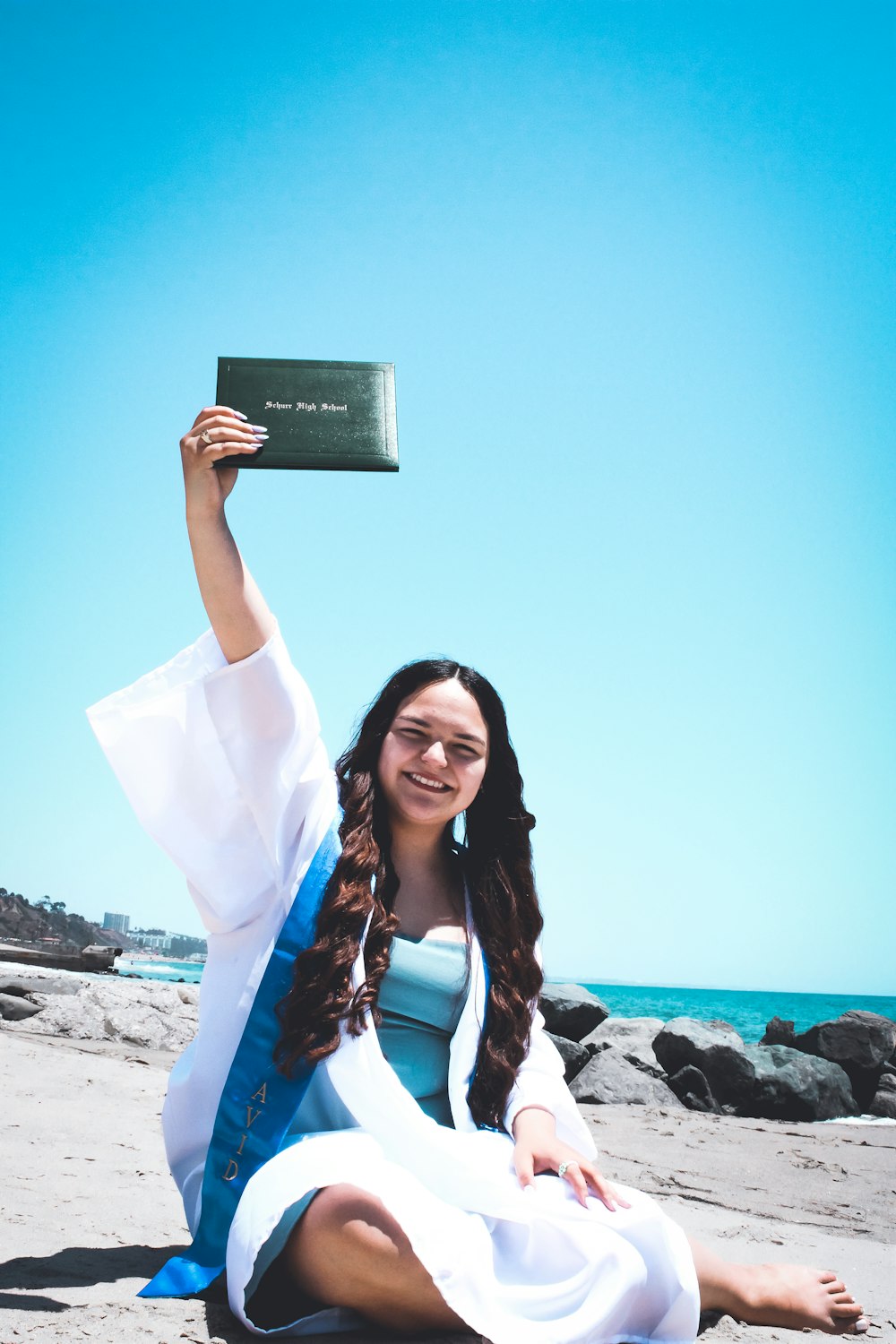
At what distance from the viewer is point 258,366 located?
2527 millimetres

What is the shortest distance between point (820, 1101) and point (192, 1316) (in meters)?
7.72

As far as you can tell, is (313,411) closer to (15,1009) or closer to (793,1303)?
(793,1303)

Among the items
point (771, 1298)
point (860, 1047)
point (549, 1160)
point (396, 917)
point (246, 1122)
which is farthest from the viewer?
point (860, 1047)

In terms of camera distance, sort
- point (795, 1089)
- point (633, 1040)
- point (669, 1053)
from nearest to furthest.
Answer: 1. point (795, 1089)
2. point (669, 1053)
3. point (633, 1040)

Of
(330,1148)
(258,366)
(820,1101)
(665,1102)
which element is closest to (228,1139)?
(330,1148)

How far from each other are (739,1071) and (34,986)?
238 inches

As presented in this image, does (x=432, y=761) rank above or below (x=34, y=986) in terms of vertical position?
above

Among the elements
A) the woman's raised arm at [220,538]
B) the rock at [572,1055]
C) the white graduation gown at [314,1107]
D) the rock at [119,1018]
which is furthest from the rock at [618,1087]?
the woman's raised arm at [220,538]

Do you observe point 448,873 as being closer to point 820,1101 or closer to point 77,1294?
point 77,1294

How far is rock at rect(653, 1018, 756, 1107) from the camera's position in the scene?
8.40m

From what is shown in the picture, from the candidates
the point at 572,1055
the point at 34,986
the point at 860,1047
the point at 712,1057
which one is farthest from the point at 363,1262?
the point at 860,1047

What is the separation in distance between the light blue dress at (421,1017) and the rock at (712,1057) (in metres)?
6.78

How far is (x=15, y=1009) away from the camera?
7438 millimetres

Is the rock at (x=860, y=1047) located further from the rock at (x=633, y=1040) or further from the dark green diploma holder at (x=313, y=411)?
the dark green diploma holder at (x=313, y=411)
